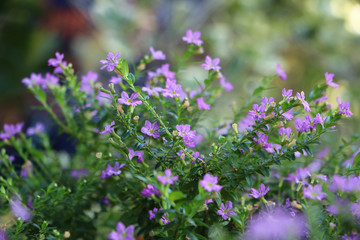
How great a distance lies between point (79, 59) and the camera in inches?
82.6

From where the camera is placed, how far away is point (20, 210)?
0.62m

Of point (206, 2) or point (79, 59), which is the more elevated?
point (206, 2)

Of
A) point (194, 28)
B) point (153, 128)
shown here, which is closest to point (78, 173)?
point (153, 128)

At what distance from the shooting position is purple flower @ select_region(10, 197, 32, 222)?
0.61 metres

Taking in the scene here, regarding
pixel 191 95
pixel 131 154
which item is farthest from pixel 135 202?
pixel 191 95

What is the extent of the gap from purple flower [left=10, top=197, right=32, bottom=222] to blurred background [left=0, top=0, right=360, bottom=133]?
Result: 1350mm

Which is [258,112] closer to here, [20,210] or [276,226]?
[276,226]

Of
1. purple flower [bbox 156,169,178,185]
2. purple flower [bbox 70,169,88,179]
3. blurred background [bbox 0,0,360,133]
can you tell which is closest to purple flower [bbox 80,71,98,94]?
purple flower [bbox 70,169,88,179]

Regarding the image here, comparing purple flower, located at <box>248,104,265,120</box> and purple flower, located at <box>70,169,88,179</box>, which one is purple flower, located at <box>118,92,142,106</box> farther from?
purple flower, located at <box>70,169,88,179</box>

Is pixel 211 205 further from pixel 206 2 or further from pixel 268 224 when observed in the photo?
pixel 206 2

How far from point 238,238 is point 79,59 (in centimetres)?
178

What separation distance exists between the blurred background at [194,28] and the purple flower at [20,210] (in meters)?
1.35

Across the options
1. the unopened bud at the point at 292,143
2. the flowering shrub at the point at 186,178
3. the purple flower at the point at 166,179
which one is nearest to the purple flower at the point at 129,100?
the flowering shrub at the point at 186,178

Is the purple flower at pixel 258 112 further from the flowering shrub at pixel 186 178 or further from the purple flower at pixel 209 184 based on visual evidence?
the purple flower at pixel 209 184
